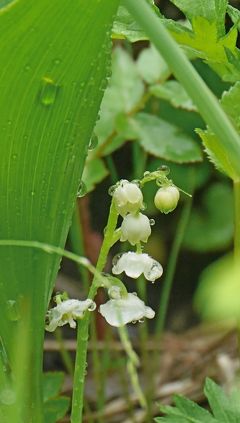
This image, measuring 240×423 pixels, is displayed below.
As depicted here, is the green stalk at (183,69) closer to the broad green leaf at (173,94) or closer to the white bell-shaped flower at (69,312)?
the white bell-shaped flower at (69,312)

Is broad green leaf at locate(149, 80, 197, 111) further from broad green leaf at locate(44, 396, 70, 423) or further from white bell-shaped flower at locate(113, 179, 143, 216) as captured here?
white bell-shaped flower at locate(113, 179, 143, 216)

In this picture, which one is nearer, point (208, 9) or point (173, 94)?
point (208, 9)

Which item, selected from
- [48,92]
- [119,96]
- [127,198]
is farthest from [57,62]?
[119,96]

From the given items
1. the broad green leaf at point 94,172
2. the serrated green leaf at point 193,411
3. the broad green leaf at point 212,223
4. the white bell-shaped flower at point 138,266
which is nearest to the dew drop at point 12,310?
the white bell-shaped flower at point 138,266

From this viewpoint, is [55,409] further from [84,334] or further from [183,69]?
[183,69]

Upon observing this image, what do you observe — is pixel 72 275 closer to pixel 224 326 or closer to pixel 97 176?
pixel 224 326

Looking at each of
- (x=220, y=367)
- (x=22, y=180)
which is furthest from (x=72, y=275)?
(x=22, y=180)

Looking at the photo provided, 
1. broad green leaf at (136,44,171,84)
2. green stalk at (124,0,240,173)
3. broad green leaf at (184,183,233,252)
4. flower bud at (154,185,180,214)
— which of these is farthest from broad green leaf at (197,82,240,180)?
broad green leaf at (184,183,233,252)

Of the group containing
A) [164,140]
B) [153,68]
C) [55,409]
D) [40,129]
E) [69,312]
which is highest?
[153,68]
